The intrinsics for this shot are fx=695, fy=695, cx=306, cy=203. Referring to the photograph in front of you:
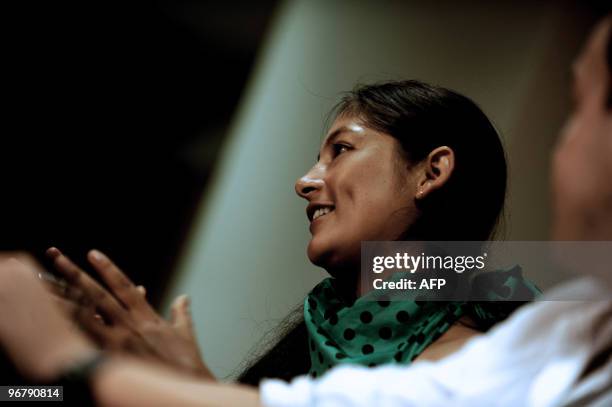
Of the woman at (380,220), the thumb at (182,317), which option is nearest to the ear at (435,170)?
the woman at (380,220)

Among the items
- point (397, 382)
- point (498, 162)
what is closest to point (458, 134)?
point (498, 162)

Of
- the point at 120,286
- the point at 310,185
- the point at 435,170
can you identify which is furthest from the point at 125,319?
the point at 435,170

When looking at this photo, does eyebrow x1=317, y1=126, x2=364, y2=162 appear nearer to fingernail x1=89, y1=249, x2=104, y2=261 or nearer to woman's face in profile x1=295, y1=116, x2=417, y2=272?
woman's face in profile x1=295, y1=116, x2=417, y2=272

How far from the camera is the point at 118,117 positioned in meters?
1.31

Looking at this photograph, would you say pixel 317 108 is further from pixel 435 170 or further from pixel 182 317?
pixel 182 317

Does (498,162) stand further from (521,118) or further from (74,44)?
(74,44)

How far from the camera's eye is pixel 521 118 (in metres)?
1.63

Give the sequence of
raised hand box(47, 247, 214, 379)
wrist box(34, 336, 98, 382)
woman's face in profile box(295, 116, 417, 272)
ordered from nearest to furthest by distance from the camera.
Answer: wrist box(34, 336, 98, 382) < raised hand box(47, 247, 214, 379) < woman's face in profile box(295, 116, 417, 272)

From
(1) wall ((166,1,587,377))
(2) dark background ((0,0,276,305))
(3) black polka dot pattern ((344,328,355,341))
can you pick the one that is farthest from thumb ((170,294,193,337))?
(1) wall ((166,1,587,377))

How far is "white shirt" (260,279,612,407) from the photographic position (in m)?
0.59

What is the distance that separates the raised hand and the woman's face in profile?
0.25 meters

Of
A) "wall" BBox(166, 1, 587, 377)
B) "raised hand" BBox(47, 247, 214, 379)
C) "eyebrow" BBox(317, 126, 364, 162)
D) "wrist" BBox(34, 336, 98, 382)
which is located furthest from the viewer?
"wall" BBox(166, 1, 587, 377)

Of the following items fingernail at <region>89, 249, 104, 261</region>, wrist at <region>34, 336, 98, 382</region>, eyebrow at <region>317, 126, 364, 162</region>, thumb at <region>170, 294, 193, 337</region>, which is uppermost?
eyebrow at <region>317, 126, 364, 162</region>

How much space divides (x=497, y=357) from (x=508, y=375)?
17 millimetres
